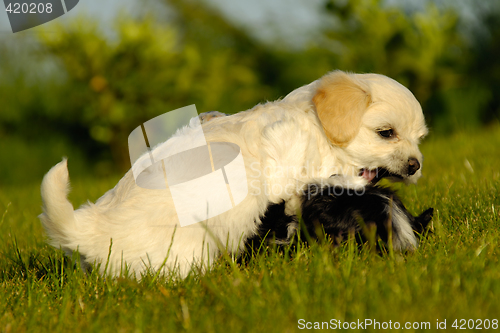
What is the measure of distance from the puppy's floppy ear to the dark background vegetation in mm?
6330

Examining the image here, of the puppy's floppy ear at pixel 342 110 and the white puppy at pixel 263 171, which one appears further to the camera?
the puppy's floppy ear at pixel 342 110

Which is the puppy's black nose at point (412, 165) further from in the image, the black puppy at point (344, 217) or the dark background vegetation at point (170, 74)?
the dark background vegetation at point (170, 74)

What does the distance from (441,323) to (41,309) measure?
5.18ft

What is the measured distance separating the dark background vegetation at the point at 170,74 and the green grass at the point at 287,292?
6355 mm

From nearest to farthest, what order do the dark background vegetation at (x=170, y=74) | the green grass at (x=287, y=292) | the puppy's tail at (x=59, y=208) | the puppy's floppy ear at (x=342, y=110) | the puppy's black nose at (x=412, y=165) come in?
the green grass at (x=287, y=292), the puppy's tail at (x=59, y=208), the puppy's floppy ear at (x=342, y=110), the puppy's black nose at (x=412, y=165), the dark background vegetation at (x=170, y=74)

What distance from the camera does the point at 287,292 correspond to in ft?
5.79

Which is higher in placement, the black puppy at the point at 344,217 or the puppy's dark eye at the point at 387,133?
the puppy's dark eye at the point at 387,133

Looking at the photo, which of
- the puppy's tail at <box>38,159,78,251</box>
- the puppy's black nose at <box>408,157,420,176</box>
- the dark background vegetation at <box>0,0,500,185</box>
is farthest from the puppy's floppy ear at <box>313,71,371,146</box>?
the dark background vegetation at <box>0,0,500,185</box>

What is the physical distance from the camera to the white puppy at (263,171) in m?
2.12

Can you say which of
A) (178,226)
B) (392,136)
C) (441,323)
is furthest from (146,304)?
(392,136)

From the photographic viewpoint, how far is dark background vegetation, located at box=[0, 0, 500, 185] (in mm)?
8492

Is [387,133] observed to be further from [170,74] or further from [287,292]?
[170,74]

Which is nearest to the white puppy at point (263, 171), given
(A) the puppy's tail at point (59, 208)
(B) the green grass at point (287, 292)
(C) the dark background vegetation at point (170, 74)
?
(A) the puppy's tail at point (59, 208)

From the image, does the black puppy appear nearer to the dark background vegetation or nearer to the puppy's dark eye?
the puppy's dark eye
